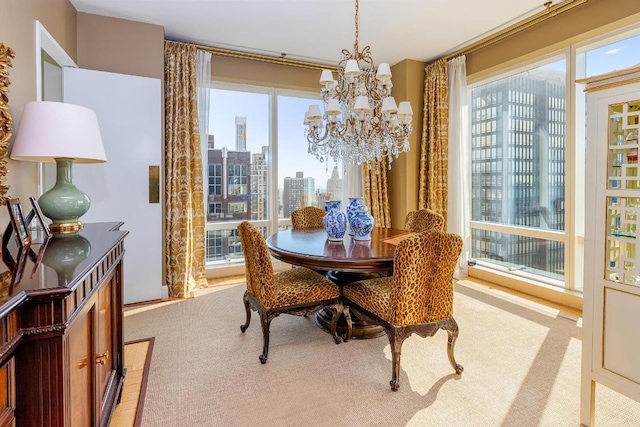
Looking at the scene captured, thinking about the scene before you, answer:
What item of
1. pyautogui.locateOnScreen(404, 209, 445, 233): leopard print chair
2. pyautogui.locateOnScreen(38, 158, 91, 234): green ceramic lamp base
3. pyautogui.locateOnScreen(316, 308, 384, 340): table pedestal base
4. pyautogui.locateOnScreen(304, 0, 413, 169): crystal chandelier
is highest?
pyautogui.locateOnScreen(304, 0, 413, 169): crystal chandelier

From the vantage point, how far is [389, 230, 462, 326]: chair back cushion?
1.93 m

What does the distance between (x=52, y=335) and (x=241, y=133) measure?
13.0 feet

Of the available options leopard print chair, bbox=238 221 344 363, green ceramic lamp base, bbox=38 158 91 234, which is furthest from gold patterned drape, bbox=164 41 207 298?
green ceramic lamp base, bbox=38 158 91 234

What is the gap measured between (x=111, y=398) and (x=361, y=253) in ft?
5.20

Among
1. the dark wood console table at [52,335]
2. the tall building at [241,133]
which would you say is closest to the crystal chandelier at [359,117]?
the tall building at [241,133]

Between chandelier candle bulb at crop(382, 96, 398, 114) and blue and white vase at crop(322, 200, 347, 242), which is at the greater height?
chandelier candle bulb at crop(382, 96, 398, 114)

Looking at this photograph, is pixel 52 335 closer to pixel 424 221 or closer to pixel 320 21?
pixel 424 221

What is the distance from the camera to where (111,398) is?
1.67m

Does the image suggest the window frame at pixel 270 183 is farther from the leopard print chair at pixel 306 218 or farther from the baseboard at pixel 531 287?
the baseboard at pixel 531 287

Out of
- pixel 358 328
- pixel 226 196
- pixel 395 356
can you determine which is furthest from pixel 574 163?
pixel 226 196

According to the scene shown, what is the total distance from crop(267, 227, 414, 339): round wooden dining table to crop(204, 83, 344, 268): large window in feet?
5.32

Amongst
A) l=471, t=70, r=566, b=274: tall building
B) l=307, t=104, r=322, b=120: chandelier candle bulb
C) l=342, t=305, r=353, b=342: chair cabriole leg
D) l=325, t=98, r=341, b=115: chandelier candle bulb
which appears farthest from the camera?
l=471, t=70, r=566, b=274: tall building

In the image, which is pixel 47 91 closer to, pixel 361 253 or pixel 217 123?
pixel 217 123

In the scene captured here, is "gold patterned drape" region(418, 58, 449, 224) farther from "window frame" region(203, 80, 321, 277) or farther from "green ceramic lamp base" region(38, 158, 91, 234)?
"green ceramic lamp base" region(38, 158, 91, 234)
